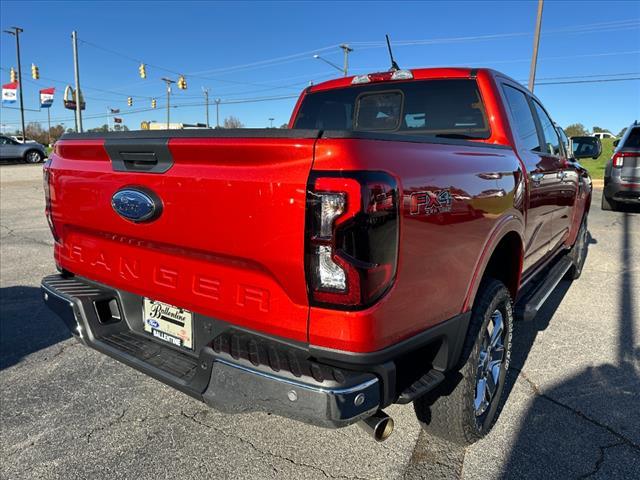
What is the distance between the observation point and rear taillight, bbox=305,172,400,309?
1.55m

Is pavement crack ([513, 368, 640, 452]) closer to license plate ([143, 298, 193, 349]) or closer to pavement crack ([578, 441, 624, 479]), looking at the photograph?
pavement crack ([578, 441, 624, 479])

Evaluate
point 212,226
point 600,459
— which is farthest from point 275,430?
point 600,459

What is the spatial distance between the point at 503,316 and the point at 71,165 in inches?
95.8

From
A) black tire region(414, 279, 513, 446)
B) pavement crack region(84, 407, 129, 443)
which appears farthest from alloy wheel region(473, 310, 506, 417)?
pavement crack region(84, 407, 129, 443)

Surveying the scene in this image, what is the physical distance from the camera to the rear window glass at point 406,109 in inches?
122

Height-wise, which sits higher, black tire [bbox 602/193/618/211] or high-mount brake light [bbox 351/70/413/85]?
high-mount brake light [bbox 351/70/413/85]

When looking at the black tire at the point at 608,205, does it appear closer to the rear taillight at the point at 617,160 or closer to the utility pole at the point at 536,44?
the rear taillight at the point at 617,160

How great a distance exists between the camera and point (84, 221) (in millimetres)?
2400

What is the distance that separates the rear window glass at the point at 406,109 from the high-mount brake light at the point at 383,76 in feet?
0.15

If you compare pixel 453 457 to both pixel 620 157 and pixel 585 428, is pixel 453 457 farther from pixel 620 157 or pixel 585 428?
pixel 620 157

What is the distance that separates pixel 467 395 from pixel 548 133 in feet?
9.17

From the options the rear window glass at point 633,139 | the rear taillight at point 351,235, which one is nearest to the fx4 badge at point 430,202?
the rear taillight at point 351,235

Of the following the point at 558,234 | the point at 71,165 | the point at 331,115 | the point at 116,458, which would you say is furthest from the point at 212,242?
the point at 558,234

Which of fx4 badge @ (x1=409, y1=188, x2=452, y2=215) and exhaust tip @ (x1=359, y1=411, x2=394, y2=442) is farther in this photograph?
exhaust tip @ (x1=359, y1=411, x2=394, y2=442)
